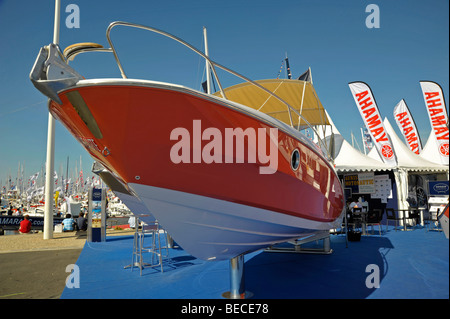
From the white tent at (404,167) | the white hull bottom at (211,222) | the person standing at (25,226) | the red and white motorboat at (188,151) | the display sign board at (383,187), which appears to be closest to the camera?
the red and white motorboat at (188,151)

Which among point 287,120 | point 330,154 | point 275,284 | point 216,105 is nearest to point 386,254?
point 330,154

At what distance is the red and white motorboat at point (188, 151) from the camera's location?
7.87ft

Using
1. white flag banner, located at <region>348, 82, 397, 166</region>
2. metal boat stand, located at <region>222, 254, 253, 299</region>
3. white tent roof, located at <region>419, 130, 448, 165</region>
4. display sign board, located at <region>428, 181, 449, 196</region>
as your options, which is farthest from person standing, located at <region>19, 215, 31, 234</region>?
white tent roof, located at <region>419, 130, 448, 165</region>

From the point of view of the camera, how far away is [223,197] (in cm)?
277

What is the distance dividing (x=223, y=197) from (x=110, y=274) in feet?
11.1

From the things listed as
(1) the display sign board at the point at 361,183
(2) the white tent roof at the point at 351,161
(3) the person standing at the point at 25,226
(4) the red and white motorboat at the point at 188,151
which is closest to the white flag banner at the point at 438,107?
(4) the red and white motorboat at the point at 188,151

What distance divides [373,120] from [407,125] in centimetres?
419

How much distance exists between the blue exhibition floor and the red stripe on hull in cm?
136

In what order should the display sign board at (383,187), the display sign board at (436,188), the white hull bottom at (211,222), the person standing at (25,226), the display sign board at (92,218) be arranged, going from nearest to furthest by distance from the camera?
the white hull bottom at (211,222) → the display sign board at (92,218) → the display sign board at (436,188) → the display sign board at (383,187) → the person standing at (25,226)

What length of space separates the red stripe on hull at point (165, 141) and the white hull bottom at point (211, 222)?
0.23 feet

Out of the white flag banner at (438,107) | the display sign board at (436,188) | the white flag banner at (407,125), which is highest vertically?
the white flag banner at (407,125)

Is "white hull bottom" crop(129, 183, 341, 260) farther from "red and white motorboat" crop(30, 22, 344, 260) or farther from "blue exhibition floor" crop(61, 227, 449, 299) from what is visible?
"blue exhibition floor" crop(61, 227, 449, 299)

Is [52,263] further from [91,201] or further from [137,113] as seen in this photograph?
[137,113]

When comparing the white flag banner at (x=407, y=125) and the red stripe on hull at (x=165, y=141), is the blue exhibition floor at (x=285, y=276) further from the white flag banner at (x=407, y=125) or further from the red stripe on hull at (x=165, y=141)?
the white flag banner at (x=407, y=125)
